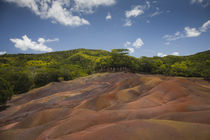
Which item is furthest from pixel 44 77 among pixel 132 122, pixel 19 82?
pixel 132 122

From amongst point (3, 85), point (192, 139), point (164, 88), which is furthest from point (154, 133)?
point (3, 85)

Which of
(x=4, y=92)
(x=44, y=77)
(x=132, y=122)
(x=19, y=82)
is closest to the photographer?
(x=132, y=122)

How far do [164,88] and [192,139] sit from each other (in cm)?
827

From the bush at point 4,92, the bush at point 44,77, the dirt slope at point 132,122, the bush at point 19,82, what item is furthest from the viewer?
the bush at point 44,77

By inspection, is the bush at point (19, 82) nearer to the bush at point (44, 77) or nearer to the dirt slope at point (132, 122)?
the bush at point (44, 77)

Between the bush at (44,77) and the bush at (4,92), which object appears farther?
the bush at (44,77)

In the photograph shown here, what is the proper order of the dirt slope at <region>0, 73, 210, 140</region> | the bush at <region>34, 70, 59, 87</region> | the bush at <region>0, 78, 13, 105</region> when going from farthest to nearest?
the bush at <region>34, 70, 59, 87</region>, the bush at <region>0, 78, 13, 105</region>, the dirt slope at <region>0, 73, 210, 140</region>

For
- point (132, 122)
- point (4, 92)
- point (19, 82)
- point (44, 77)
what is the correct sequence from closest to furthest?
point (132, 122), point (4, 92), point (19, 82), point (44, 77)

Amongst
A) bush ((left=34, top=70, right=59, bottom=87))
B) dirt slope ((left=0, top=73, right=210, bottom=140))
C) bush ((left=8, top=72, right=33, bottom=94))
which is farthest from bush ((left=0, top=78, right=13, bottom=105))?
bush ((left=34, top=70, right=59, bottom=87))

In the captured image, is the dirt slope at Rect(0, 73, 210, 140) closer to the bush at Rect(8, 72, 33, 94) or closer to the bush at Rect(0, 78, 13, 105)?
the bush at Rect(0, 78, 13, 105)

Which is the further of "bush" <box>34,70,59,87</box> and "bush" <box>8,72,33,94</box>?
"bush" <box>34,70,59,87</box>

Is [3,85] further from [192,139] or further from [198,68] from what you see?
[198,68]

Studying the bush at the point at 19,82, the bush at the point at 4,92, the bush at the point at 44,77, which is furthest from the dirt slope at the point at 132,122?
the bush at the point at 44,77

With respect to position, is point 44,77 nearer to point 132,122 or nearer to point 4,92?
point 4,92
